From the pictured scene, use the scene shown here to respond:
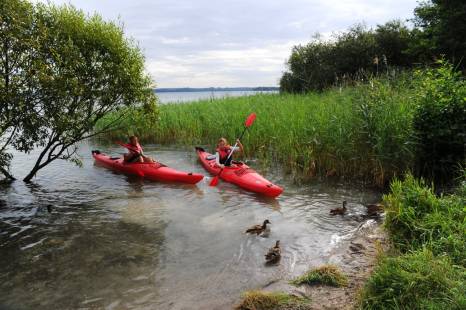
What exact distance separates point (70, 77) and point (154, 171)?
3316mm

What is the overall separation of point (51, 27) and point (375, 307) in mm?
7056

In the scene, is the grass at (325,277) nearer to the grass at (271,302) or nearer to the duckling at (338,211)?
the grass at (271,302)

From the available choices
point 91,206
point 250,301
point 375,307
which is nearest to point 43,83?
point 91,206

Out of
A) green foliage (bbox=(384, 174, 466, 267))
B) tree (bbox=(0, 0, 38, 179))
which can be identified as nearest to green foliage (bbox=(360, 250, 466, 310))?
green foliage (bbox=(384, 174, 466, 267))

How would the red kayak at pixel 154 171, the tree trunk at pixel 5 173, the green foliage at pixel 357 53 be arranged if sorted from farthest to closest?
the green foliage at pixel 357 53 < the red kayak at pixel 154 171 < the tree trunk at pixel 5 173

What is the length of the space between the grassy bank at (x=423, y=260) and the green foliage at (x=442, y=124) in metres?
2.00

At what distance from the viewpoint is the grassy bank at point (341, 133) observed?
7.66 m

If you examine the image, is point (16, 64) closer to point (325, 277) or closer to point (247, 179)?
point (247, 179)

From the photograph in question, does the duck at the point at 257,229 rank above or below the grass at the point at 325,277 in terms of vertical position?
below

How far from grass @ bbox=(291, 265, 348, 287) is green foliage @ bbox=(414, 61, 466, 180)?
3.76 meters

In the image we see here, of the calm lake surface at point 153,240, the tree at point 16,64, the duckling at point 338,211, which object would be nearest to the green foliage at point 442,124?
the calm lake surface at point 153,240

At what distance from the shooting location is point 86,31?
25.1 ft

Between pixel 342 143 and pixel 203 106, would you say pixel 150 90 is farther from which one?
pixel 203 106

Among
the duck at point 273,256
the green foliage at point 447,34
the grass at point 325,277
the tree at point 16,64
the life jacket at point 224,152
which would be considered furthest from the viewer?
the green foliage at point 447,34
